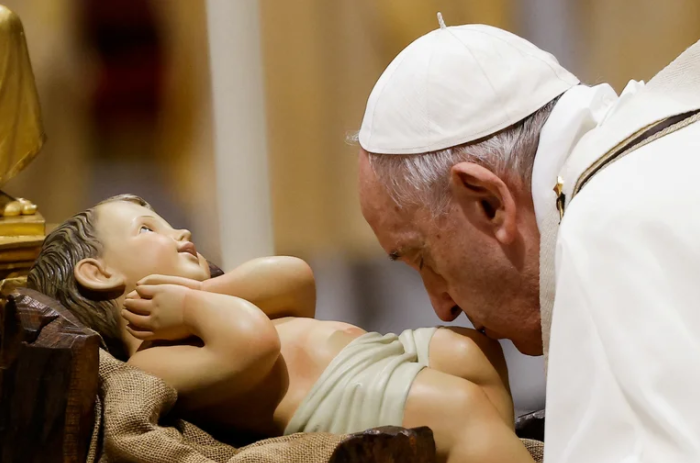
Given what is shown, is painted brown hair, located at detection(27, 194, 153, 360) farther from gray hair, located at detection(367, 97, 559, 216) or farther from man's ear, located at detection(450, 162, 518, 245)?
man's ear, located at detection(450, 162, 518, 245)

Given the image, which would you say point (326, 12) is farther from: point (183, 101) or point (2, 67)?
point (2, 67)

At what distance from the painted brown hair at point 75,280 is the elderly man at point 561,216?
0.55m

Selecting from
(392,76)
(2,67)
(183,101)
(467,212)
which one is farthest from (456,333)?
(183,101)

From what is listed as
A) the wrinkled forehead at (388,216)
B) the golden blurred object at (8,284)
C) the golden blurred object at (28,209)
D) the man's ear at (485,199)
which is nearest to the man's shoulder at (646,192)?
the man's ear at (485,199)

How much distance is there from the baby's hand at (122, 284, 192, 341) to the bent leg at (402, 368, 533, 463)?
41 cm

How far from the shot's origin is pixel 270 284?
1.69 m

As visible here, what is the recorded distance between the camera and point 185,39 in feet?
9.24

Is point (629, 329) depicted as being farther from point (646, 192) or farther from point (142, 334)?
point (142, 334)

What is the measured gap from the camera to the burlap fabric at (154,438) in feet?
4.36

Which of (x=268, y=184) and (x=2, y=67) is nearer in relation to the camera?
(x=2, y=67)

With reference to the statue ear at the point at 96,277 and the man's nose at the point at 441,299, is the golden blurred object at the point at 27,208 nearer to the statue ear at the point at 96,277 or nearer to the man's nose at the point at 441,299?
the statue ear at the point at 96,277

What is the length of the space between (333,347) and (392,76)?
1.49 feet

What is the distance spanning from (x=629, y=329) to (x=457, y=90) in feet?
2.00

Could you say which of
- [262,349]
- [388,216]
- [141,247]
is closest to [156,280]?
[141,247]
